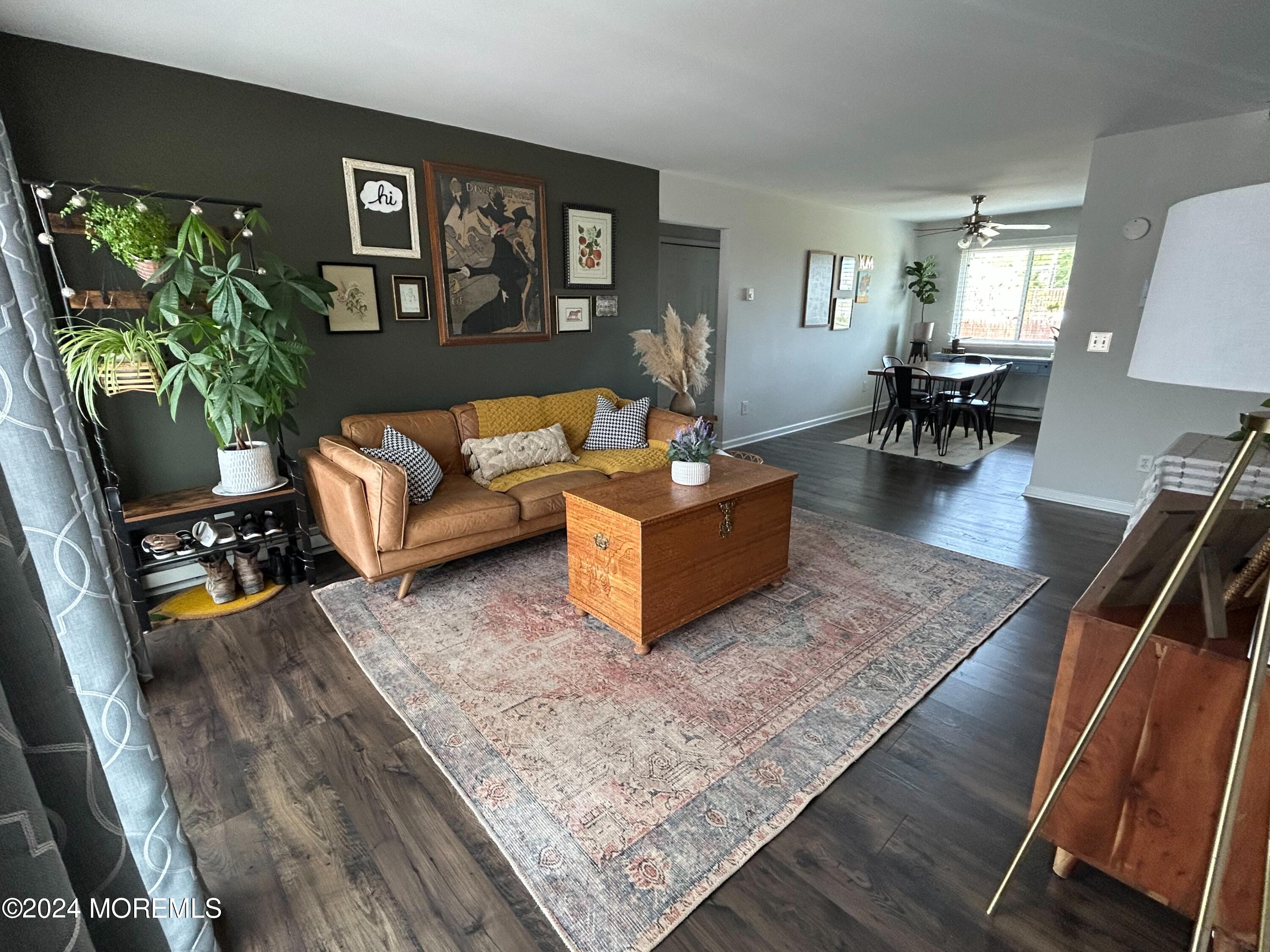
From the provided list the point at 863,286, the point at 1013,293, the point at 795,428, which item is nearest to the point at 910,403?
the point at 795,428

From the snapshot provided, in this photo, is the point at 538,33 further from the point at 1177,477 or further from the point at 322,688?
the point at 1177,477

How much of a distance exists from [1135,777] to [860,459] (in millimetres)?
4452

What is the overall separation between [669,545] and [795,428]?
4829mm

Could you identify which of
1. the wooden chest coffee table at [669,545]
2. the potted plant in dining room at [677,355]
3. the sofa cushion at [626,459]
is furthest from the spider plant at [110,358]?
the potted plant in dining room at [677,355]

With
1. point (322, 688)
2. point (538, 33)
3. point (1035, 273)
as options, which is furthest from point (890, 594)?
point (1035, 273)

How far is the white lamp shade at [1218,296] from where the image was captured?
824 millimetres

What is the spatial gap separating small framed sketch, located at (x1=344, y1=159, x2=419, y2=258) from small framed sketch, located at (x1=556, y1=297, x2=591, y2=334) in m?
1.10

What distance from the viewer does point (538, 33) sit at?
2.34 metres

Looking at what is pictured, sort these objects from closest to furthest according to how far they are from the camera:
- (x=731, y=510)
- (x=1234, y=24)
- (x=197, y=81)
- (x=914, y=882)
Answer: (x=914, y=882) → (x=1234, y=24) → (x=731, y=510) → (x=197, y=81)

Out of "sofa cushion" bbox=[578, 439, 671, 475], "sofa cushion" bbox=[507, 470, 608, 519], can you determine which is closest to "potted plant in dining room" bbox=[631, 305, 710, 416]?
"sofa cushion" bbox=[578, 439, 671, 475]

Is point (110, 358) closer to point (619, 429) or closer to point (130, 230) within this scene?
point (130, 230)

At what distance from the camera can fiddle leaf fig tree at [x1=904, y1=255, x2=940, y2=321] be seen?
7.81 meters

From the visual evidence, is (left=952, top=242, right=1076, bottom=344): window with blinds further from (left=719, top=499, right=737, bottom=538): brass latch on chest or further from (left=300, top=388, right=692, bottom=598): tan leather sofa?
(left=719, top=499, right=737, bottom=538): brass latch on chest

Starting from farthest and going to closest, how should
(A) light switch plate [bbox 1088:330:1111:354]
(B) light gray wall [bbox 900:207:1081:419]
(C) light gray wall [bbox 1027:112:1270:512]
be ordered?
(B) light gray wall [bbox 900:207:1081:419] < (A) light switch plate [bbox 1088:330:1111:354] < (C) light gray wall [bbox 1027:112:1270:512]
